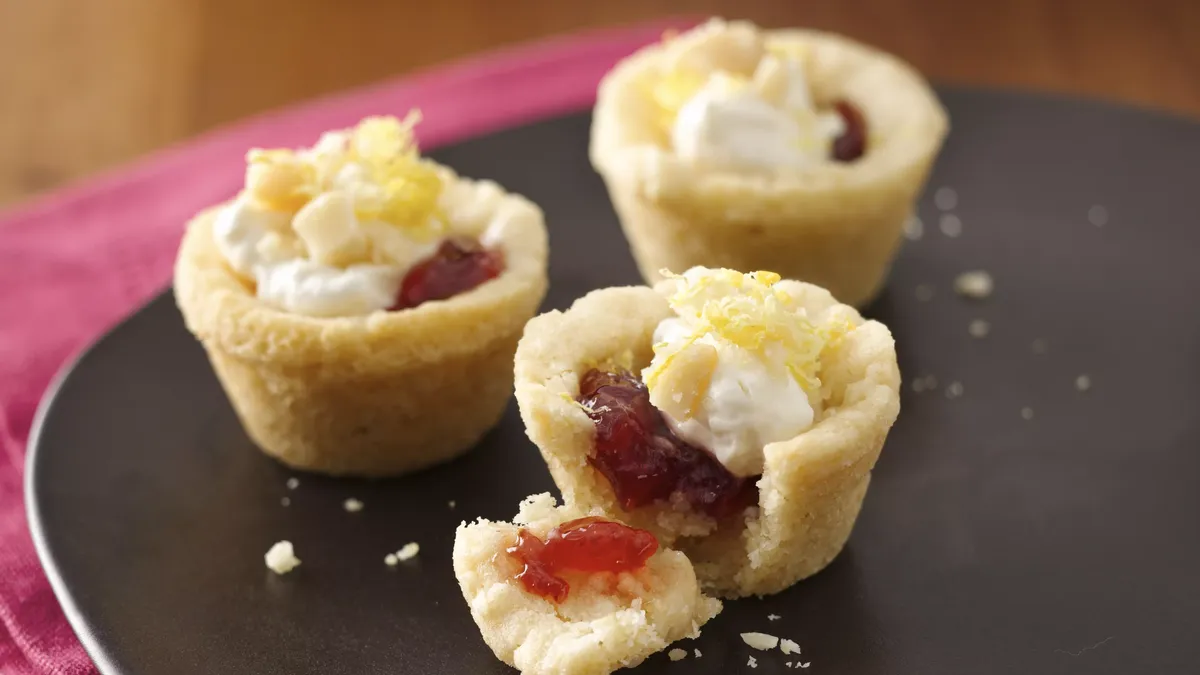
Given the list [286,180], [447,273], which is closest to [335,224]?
[286,180]

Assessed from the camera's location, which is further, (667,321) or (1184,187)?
(1184,187)

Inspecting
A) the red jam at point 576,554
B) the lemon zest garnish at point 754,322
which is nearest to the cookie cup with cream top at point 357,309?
the lemon zest garnish at point 754,322

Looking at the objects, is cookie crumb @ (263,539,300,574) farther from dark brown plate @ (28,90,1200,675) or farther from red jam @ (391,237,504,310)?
red jam @ (391,237,504,310)

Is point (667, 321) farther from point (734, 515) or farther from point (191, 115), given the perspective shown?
point (191, 115)

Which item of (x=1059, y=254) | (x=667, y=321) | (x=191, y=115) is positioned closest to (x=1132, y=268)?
(x=1059, y=254)

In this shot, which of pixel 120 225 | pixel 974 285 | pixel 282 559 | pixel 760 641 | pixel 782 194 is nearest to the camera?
pixel 760 641

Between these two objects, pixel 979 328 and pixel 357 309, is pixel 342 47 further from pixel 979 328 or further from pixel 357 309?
pixel 979 328

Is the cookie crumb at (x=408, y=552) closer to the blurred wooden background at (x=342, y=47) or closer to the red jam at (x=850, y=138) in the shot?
the red jam at (x=850, y=138)
